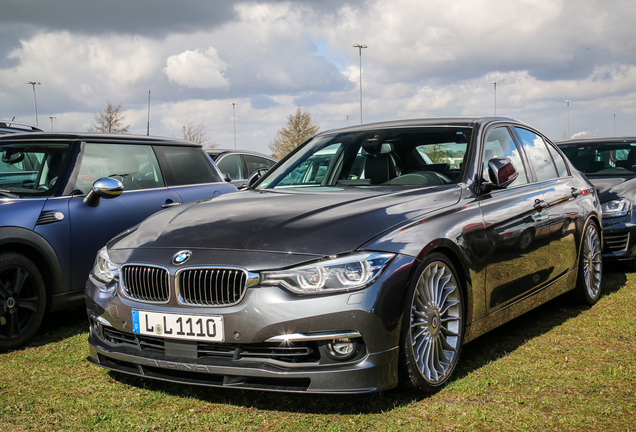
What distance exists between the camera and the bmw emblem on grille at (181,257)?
345cm

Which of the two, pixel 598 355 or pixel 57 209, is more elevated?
pixel 57 209

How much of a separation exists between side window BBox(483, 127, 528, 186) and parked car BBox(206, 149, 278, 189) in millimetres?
8172

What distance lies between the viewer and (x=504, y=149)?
501cm

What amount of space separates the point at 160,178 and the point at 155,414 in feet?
10.7

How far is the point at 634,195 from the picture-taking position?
7.65 meters

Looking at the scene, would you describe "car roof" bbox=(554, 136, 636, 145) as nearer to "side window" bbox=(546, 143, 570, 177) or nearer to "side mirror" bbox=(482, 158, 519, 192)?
"side window" bbox=(546, 143, 570, 177)

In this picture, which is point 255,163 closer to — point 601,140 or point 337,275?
point 601,140

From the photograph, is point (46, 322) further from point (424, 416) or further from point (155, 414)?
point (424, 416)

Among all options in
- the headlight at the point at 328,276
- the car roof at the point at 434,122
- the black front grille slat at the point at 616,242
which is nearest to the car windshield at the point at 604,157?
the black front grille slat at the point at 616,242

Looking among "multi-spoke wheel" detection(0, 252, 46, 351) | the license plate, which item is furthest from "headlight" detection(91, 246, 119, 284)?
"multi-spoke wheel" detection(0, 252, 46, 351)

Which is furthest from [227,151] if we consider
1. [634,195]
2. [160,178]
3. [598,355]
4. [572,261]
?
[598,355]

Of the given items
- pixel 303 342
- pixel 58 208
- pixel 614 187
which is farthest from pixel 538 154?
pixel 58 208

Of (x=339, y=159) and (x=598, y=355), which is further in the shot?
(x=339, y=159)

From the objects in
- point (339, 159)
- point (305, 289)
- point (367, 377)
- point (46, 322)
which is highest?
point (339, 159)
